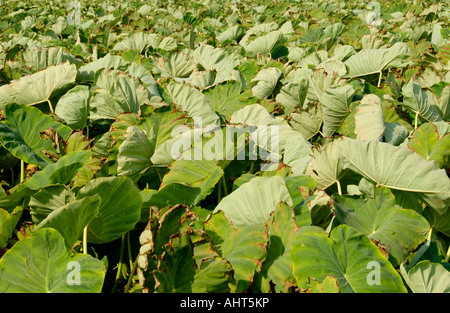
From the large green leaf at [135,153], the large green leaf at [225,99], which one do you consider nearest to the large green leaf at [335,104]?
the large green leaf at [225,99]

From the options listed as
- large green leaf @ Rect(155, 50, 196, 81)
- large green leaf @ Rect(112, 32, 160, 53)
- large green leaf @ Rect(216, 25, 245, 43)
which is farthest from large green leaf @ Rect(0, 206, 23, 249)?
large green leaf @ Rect(216, 25, 245, 43)

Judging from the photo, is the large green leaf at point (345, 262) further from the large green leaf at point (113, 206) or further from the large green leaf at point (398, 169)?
the large green leaf at point (113, 206)

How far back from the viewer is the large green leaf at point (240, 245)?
2.34 ft

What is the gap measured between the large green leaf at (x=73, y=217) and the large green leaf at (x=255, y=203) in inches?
10.4

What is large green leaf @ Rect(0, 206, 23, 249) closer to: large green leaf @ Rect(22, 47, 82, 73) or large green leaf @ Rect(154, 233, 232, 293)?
large green leaf @ Rect(154, 233, 232, 293)

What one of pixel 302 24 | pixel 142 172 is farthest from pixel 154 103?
pixel 302 24

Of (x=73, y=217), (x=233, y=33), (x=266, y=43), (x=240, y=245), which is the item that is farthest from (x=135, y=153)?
(x=233, y=33)

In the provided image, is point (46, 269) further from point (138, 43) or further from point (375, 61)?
point (138, 43)

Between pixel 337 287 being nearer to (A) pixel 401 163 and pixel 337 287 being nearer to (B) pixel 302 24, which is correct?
(A) pixel 401 163

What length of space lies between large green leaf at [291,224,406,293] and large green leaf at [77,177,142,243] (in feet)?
1.09

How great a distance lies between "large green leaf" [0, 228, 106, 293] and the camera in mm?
658

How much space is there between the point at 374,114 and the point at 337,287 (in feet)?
2.04

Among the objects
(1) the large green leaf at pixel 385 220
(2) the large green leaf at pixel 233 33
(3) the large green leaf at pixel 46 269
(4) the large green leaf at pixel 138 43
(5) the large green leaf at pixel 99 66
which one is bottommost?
(2) the large green leaf at pixel 233 33
